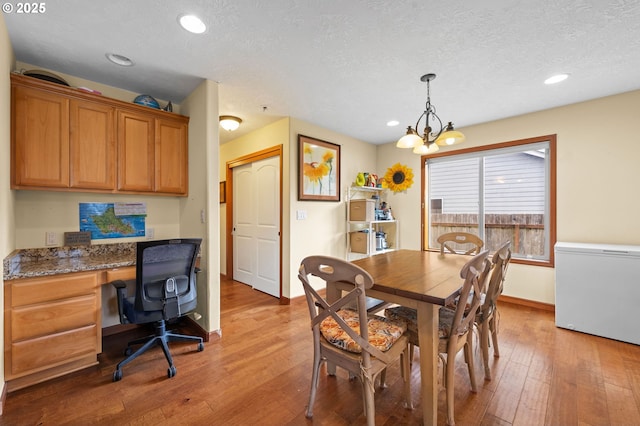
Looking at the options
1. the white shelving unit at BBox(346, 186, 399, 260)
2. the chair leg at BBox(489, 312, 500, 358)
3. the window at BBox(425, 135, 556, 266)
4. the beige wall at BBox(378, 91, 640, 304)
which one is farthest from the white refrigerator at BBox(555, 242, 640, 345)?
the white shelving unit at BBox(346, 186, 399, 260)

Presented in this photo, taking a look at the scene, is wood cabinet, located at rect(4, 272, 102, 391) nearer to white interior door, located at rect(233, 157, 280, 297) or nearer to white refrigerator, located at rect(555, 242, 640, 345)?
white interior door, located at rect(233, 157, 280, 297)

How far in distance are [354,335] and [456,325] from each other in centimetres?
62

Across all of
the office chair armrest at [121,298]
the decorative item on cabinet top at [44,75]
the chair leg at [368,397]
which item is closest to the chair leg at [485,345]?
the chair leg at [368,397]

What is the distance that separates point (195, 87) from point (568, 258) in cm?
423

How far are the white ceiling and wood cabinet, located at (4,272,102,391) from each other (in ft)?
5.80

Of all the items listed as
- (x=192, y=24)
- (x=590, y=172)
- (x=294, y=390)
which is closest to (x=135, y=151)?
(x=192, y=24)

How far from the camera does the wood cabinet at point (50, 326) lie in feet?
5.49

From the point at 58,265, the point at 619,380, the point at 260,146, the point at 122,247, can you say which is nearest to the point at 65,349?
the point at 58,265

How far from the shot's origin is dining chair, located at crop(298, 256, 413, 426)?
125 cm

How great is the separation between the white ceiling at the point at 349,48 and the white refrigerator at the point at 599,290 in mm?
1676

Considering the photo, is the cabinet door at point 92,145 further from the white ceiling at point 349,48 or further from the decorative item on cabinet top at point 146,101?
the white ceiling at point 349,48

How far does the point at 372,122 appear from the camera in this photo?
359cm

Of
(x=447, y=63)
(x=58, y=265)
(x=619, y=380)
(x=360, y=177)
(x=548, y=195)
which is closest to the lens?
(x=619, y=380)

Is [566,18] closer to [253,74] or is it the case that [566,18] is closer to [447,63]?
[447,63]
